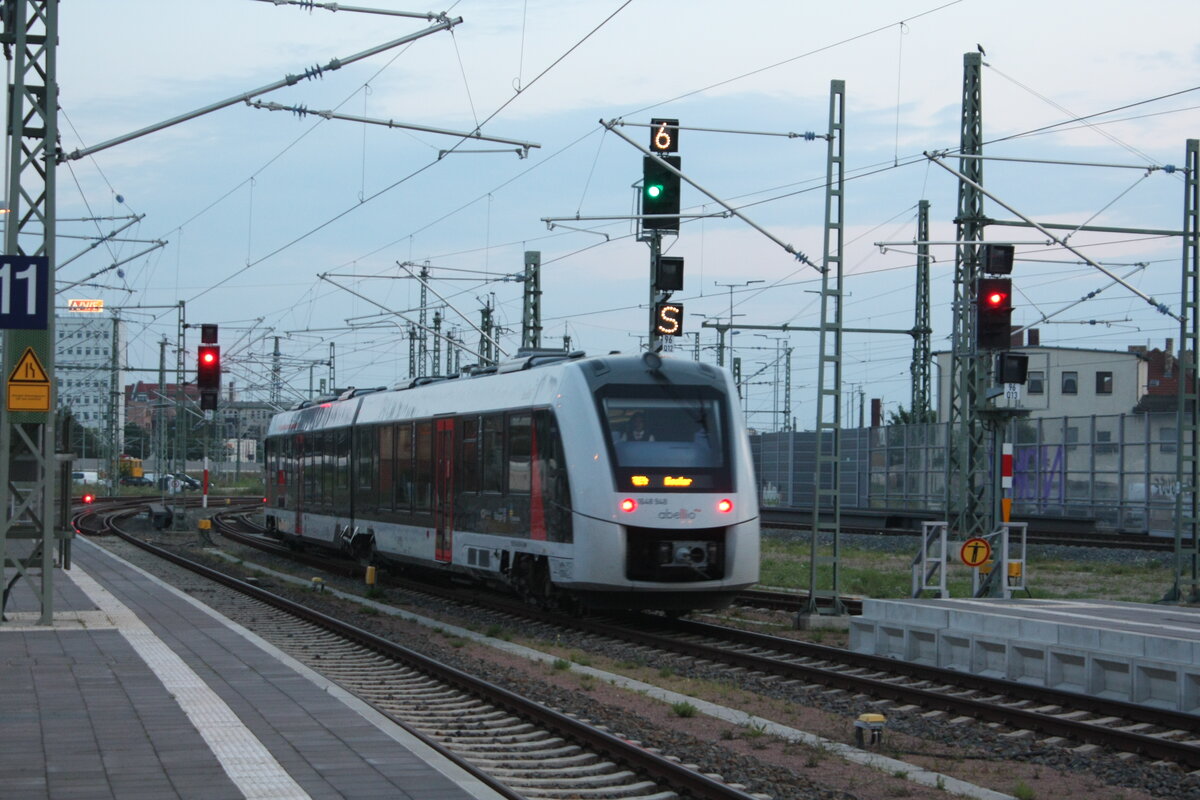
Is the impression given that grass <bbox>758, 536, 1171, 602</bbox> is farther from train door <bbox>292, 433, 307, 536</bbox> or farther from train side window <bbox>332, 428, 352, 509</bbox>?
train door <bbox>292, 433, 307, 536</bbox>

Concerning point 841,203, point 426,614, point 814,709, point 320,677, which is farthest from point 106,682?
point 841,203

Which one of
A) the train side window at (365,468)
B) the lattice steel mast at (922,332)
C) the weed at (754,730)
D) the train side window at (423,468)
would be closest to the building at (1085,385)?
the lattice steel mast at (922,332)

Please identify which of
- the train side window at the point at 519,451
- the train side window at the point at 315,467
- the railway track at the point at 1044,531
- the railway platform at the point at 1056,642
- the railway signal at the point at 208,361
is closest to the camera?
the railway platform at the point at 1056,642

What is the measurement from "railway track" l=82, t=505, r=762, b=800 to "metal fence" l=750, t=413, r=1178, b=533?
18320mm

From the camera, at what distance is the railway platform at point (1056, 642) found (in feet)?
39.6

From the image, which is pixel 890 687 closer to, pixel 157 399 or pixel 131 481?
pixel 157 399

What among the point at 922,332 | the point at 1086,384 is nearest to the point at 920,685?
the point at 922,332

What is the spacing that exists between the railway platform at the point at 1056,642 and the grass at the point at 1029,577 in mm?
6945

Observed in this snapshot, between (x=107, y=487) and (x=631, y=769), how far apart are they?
80705mm

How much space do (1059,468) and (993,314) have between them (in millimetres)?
19668

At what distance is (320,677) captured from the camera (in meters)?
12.5

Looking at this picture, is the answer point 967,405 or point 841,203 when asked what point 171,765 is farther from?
point 967,405

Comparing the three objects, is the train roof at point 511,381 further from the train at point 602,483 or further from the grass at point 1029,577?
the grass at point 1029,577

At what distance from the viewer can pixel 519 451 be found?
19.5 meters
